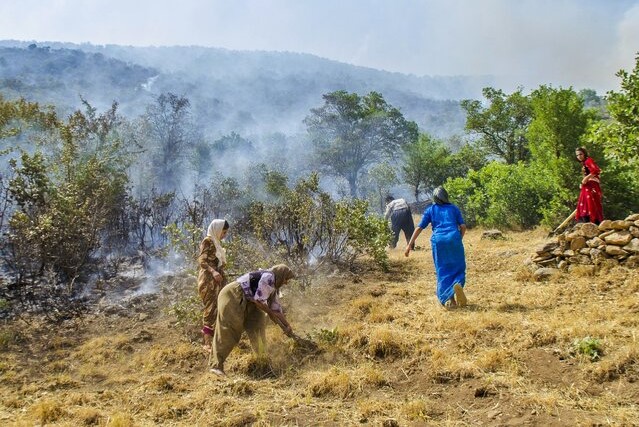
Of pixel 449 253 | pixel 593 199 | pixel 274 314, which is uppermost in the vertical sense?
pixel 593 199

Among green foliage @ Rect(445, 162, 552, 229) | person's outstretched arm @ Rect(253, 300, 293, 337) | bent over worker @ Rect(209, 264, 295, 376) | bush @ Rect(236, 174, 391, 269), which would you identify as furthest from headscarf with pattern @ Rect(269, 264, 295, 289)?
green foliage @ Rect(445, 162, 552, 229)

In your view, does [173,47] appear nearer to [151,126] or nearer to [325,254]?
[151,126]

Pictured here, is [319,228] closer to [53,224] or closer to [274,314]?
[274,314]

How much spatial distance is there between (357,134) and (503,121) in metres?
14.1

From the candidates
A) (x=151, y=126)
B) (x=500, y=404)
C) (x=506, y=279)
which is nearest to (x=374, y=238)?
(x=506, y=279)

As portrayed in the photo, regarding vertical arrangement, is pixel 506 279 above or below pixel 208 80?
below

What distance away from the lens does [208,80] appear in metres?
108

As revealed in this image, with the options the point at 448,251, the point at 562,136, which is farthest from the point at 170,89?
→ the point at 448,251

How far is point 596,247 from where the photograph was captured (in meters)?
6.09

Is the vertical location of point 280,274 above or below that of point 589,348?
above

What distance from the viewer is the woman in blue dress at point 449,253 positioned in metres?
5.37

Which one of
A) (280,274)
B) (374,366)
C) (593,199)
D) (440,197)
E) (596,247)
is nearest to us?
(374,366)

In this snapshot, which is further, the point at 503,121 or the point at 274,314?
the point at 503,121

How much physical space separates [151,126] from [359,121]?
13.7 meters
